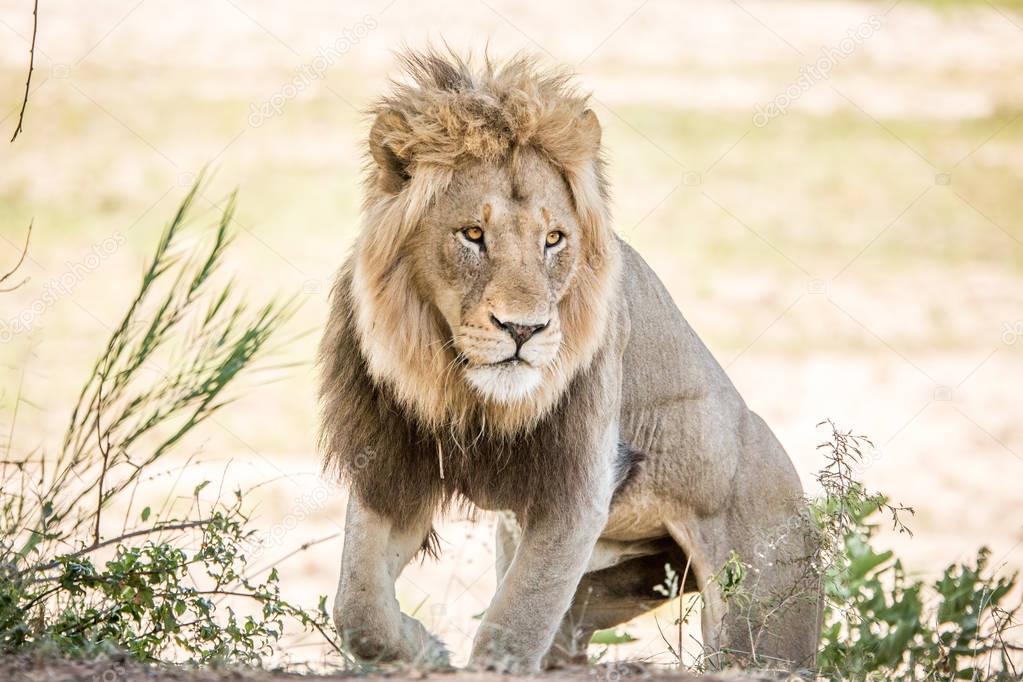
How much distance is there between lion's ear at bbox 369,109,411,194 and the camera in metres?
4.78

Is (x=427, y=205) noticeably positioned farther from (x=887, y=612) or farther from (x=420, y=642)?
(x=887, y=612)

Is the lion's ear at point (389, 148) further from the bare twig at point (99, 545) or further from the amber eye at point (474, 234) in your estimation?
the bare twig at point (99, 545)

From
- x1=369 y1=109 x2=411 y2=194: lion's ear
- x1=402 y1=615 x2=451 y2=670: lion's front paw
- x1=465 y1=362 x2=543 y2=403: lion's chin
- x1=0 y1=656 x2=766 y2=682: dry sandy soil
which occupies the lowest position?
x1=0 y1=656 x2=766 y2=682: dry sandy soil

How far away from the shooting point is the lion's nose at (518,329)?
4383 millimetres

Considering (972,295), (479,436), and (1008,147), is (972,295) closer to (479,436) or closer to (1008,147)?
(1008,147)

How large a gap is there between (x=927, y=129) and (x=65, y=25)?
13322mm

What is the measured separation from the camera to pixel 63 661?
3.81 m

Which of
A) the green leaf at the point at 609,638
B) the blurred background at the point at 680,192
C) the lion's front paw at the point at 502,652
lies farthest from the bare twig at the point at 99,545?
the blurred background at the point at 680,192

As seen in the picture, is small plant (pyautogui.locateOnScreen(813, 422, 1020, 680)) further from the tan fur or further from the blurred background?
the blurred background

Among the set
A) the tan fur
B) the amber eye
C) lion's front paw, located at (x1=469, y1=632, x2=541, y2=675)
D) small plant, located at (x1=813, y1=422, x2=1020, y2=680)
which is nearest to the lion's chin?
the tan fur

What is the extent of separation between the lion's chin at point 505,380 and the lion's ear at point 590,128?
90cm

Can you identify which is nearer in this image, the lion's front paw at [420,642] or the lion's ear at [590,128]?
the lion's front paw at [420,642]

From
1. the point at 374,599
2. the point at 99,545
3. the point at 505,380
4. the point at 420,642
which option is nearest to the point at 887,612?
the point at 505,380

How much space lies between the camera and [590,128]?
4.94 m
